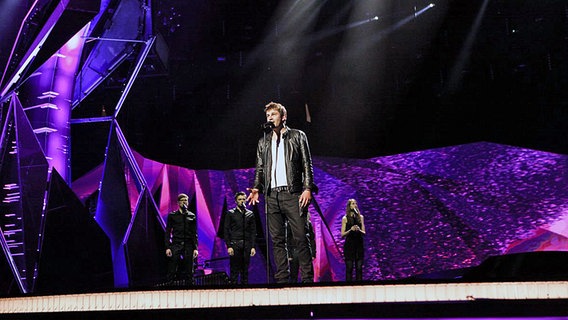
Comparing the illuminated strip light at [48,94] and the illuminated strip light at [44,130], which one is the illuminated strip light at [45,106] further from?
the illuminated strip light at [44,130]

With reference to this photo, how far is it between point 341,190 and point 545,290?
22.0 feet

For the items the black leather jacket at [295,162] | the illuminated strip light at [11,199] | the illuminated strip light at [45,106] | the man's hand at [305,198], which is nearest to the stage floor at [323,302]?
the man's hand at [305,198]

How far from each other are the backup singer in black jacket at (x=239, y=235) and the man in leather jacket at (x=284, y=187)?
2772 millimetres

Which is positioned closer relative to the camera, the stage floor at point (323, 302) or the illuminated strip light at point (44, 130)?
the stage floor at point (323, 302)

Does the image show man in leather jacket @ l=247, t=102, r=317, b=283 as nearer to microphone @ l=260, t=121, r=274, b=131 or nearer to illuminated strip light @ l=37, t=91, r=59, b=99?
microphone @ l=260, t=121, r=274, b=131

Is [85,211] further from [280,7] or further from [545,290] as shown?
[545,290]

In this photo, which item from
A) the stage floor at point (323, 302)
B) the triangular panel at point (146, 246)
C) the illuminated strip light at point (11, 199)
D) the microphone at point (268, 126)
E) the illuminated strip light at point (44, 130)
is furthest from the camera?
the triangular panel at point (146, 246)

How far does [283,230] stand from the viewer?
391 cm

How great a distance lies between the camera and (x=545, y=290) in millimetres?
2516

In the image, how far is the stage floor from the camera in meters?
2.18

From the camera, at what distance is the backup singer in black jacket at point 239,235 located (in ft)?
21.9

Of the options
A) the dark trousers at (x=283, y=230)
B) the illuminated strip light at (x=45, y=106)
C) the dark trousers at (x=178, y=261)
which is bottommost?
the dark trousers at (x=178, y=261)

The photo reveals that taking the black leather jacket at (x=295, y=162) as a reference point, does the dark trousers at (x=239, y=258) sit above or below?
below

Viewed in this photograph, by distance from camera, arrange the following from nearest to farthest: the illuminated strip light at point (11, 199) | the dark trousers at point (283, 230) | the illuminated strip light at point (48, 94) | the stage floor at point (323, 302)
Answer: the stage floor at point (323, 302)
the dark trousers at point (283, 230)
the illuminated strip light at point (11, 199)
the illuminated strip light at point (48, 94)
